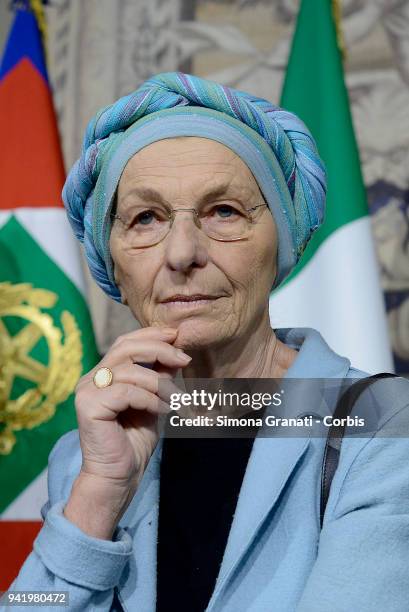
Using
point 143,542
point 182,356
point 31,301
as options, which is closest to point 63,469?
point 143,542

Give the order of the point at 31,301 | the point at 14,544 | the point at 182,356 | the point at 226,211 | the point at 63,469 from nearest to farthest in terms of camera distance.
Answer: the point at 182,356, the point at 226,211, the point at 63,469, the point at 14,544, the point at 31,301

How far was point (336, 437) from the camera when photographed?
5.01 feet

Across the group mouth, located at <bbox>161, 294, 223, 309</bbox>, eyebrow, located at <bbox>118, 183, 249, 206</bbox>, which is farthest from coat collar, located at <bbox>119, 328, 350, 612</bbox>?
eyebrow, located at <bbox>118, 183, 249, 206</bbox>

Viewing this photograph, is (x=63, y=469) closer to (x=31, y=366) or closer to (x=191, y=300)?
(x=191, y=300)

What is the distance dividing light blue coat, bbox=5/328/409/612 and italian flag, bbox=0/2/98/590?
135 cm

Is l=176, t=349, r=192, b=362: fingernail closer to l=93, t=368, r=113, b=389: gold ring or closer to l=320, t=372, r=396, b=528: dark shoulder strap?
l=93, t=368, r=113, b=389: gold ring

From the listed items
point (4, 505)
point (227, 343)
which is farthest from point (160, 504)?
point (4, 505)

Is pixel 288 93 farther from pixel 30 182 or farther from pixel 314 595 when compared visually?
pixel 314 595

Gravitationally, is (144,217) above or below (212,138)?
below

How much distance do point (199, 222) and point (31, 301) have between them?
4.78 ft

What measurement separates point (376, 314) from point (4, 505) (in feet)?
4.41

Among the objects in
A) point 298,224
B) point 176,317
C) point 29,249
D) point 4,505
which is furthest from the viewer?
point 29,249

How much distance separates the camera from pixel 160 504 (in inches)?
67.5

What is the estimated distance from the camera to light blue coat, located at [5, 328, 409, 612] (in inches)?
53.2
